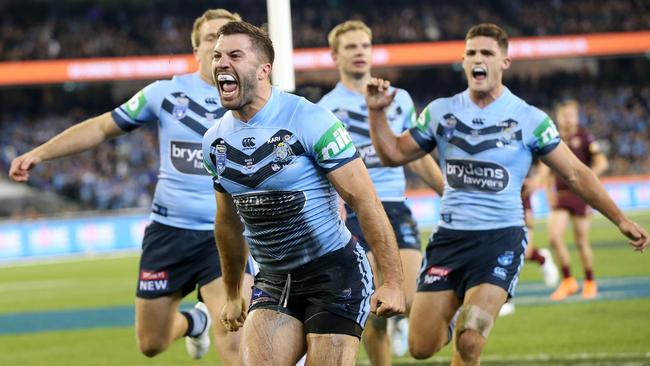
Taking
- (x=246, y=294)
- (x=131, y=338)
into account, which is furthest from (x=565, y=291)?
(x=246, y=294)

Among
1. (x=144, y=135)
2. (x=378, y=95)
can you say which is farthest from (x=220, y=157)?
(x=144, y=135)

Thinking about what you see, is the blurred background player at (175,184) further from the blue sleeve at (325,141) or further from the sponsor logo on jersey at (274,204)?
the blue sleeve at (325,141)

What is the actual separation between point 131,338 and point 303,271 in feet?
24.2

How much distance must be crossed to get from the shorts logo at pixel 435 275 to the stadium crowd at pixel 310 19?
104ft

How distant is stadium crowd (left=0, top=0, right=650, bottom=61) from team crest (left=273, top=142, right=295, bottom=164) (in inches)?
1317

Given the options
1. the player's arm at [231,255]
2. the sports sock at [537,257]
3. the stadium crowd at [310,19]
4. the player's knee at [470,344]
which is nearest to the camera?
the player's arm at [231,255]

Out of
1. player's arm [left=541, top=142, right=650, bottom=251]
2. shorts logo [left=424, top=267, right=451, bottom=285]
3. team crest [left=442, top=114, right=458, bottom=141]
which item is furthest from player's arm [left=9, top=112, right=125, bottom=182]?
player's arm [left=541, top=142, right=650, bottom=251]

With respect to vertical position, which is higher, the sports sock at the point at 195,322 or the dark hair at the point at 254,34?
the dark hair at the point at 254,34

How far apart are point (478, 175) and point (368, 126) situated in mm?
1768

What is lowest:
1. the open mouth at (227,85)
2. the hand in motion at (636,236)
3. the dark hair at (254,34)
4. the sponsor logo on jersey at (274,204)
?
the hand in motion at (636,236)

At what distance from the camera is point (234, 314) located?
5770 mm

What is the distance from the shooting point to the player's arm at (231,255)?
5.69 m

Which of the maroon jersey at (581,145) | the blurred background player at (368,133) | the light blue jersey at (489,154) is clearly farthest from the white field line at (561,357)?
the maroon jersey at (581,145)

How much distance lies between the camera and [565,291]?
13.8m
